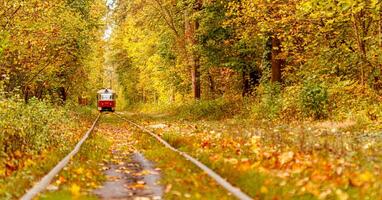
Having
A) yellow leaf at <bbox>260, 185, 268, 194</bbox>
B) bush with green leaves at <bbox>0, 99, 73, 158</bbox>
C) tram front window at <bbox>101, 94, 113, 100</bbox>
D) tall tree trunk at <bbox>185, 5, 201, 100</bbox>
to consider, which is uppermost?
tall tree trunk at <bbox>185, 5, 201, 100</bbox>

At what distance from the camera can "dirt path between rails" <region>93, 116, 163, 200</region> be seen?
26.7ft

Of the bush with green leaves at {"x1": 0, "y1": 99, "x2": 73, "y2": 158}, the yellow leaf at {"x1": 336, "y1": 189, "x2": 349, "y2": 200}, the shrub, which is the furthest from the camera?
the shrub

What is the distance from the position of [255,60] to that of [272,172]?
2448 centimetres

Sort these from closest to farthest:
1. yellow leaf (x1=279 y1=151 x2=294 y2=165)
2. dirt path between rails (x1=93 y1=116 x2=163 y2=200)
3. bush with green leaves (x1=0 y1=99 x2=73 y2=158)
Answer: dirt path between rails (x1=93 y1=116 x2=163 y2=200), yellow leaf (x1=279 y1=151 x2=294 y2=165), bush with green leaves (x1=0 y1=99 x2=73 y2=158)

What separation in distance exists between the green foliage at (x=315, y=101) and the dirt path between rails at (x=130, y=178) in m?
9.44

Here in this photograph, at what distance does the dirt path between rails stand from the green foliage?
31.0 ft

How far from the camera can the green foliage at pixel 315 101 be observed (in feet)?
70.0

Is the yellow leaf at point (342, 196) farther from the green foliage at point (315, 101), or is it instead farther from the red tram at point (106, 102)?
the red tram at point (106, 102)

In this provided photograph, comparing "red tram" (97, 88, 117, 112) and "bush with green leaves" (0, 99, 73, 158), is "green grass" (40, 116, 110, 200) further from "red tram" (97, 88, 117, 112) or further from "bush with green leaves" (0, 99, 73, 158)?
"red tram" (97, 88, 117, 112)

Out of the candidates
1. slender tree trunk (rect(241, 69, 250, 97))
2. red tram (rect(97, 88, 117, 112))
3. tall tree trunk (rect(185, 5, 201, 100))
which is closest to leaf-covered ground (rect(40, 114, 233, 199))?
slender tree trunk (rect(241, 69, 250, 97))

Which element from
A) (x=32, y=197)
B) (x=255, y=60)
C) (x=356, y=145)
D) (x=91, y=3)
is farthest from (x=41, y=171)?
(x=91, y=3)

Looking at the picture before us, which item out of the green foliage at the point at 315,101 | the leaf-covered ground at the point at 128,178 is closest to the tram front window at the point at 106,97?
the green foliage at the point at 315,101

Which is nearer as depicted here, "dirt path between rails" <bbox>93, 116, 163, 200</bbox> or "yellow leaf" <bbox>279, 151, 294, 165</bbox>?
"dirt path between rails" <bbox>93, 116, 163, 200</bbox>

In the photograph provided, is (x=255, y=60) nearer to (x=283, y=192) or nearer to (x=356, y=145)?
(x=356, y=145)
